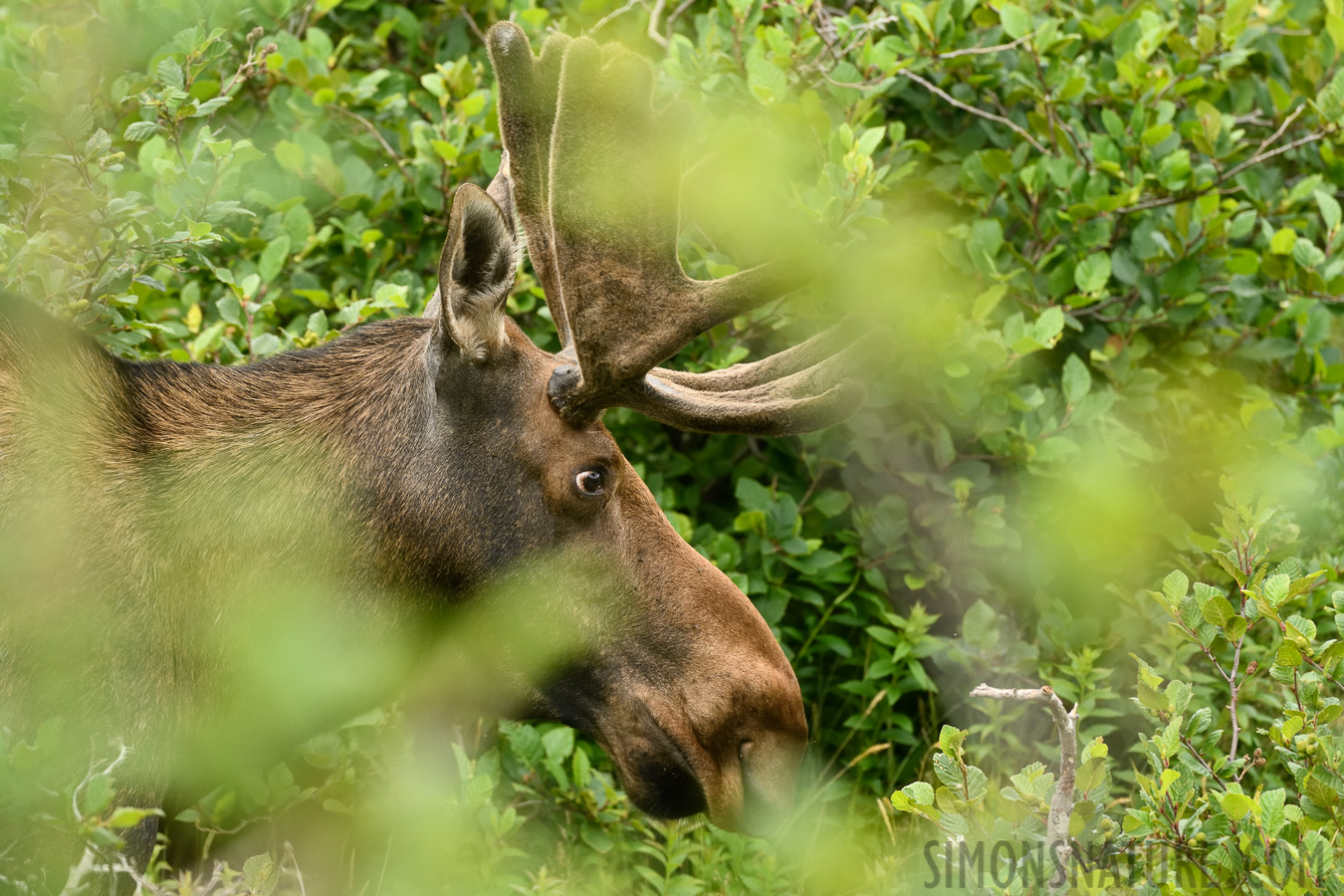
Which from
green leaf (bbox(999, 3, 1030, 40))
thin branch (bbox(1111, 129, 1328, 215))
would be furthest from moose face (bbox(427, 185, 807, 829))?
thin branch (bbox(1111, 129, 1328, 215))

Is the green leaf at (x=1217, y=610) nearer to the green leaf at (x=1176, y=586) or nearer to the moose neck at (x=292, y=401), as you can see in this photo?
the green leaf at (x=1176, y=586)

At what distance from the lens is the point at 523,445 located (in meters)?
2.64

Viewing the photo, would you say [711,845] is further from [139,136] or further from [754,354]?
[139,136]

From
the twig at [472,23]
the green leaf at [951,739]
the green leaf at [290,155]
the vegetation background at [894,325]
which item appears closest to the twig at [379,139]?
the vegetation background at [894,325]

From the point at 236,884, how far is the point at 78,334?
3.87 feet

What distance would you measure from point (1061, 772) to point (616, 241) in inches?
52.7

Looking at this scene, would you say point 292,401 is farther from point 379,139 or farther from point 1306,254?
point 1306,254

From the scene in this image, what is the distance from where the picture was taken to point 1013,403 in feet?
12.7

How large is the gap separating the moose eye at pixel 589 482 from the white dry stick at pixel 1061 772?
979 mm

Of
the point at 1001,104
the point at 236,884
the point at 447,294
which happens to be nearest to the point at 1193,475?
the point at 1001,104

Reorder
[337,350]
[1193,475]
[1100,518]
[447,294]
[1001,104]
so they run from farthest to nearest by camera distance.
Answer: [1001,104] → [1193,475] → [1100,518] → [337,350] → [447,294]

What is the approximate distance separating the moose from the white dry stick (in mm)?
748

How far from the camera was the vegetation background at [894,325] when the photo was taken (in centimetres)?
337

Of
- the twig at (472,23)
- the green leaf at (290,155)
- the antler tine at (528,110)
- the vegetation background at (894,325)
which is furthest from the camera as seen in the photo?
the twig at (472,23)
